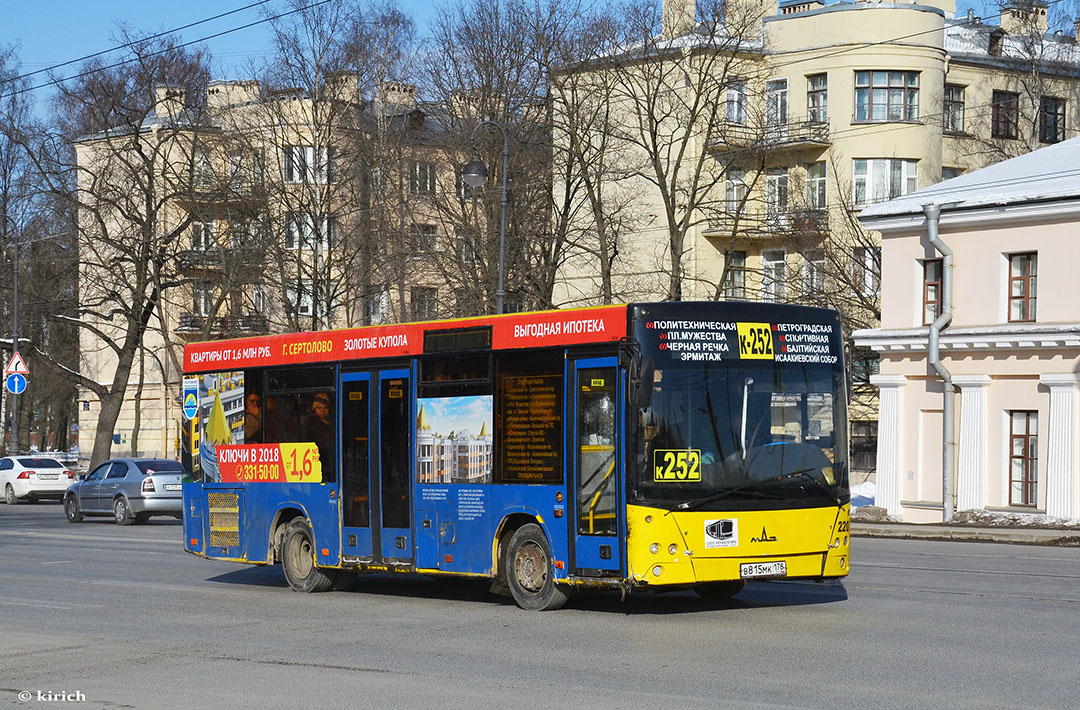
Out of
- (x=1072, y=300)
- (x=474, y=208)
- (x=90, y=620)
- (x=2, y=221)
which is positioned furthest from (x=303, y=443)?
(x=2, y=221)

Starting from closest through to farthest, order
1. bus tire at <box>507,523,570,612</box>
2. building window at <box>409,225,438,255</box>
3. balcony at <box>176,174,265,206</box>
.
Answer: bus tire at <box>507,523,570,612</box> < building window at <box>409,225,438,255</box> < balcony at <box>176,174,265,206</box>

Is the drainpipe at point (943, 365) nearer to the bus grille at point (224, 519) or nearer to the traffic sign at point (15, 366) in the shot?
the bus grille at point (224, 519)

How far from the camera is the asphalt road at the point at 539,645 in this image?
10031mm

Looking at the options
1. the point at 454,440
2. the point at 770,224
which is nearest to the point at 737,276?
the point at 770,224

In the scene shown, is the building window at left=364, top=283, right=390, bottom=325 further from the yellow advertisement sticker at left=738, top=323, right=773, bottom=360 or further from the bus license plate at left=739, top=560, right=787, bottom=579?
the bus license plate at left=739, top=560, right=787, bottom=579

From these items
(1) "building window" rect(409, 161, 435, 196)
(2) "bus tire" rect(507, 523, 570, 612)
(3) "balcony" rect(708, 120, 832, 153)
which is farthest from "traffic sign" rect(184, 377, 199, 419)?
(3) "balcony" rect(708, 120, 832, 153)

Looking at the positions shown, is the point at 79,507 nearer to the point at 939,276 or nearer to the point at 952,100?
the point at 939,276

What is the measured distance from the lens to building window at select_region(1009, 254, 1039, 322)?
119ft

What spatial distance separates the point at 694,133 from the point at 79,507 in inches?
981

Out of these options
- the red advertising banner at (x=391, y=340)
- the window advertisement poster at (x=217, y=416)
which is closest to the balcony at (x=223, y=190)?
the red advertising banner at (x=391, y=340)

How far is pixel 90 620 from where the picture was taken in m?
14.9

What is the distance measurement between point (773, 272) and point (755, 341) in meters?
42.1

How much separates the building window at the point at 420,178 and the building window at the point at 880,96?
52.9 feet

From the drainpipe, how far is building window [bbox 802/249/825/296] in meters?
11.2
